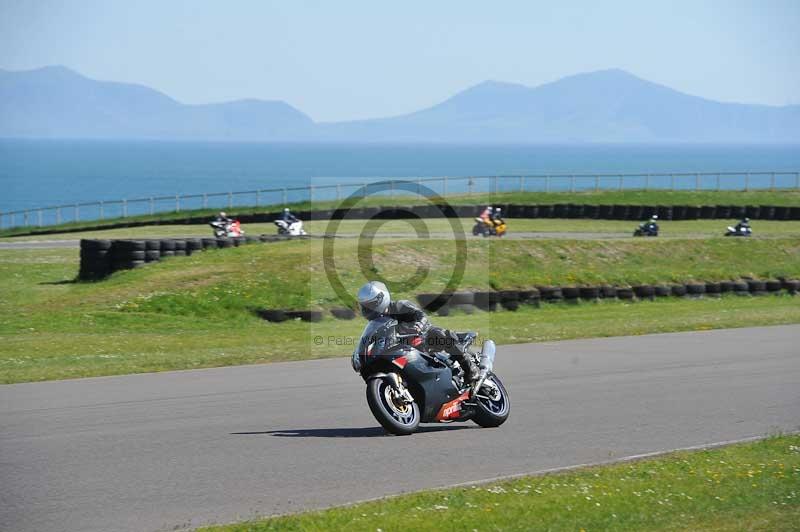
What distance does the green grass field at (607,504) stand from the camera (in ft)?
24.3

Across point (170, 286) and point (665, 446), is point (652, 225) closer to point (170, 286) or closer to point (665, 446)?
point (170, 286)

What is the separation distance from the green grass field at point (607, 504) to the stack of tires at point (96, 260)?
66.6ft

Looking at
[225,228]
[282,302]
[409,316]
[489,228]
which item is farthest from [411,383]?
[489,228]

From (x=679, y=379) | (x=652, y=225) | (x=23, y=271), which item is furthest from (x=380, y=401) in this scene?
(x=652, y=225)

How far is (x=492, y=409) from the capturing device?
11062mm

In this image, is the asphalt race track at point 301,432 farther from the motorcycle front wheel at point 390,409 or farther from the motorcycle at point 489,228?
the motorcycle at point 489,228

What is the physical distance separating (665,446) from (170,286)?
1527cm

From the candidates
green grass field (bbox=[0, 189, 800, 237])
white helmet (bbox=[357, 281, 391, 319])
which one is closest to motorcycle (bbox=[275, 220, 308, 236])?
green grass field (bbox=[0, 189, 800, 237])

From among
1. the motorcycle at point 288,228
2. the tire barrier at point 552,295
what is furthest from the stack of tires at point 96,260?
the motorcycle at point 288,228

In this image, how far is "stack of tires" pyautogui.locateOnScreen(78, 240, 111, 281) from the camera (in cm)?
2758

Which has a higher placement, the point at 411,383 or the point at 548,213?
the point at 411,383

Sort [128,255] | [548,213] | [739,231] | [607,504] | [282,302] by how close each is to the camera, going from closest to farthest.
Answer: [607,504]
[282,302]
[128,255]
[739,231]
[548,213]

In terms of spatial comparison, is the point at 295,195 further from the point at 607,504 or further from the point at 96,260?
the point at 607,504

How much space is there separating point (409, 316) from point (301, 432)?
1.47m
